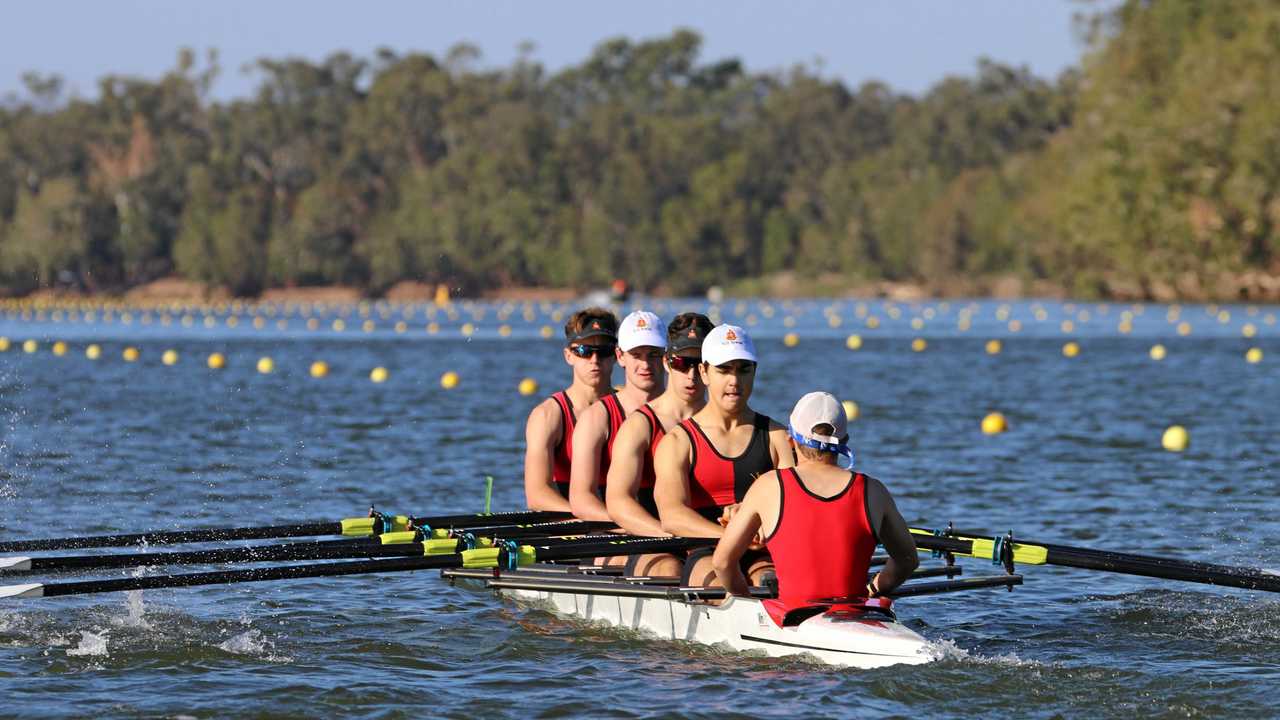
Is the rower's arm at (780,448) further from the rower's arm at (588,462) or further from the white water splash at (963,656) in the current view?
the rower's arm at (588,462)

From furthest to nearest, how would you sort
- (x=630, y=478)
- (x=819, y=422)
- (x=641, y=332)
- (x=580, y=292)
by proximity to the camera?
(x=580, y=292)
(x=641, y=332)
(x=630, y=478)
(x=819, y=422)

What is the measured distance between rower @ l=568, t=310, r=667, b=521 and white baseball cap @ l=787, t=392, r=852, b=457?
8.13 ft

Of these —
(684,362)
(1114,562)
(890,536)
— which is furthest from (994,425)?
(890,536)

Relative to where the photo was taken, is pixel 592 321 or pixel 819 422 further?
pixel 592 321

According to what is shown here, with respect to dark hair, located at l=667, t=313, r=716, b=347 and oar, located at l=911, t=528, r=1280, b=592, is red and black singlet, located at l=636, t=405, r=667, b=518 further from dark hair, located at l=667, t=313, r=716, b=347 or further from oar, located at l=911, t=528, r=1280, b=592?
oar, located at l=911, t=528, r=1280, b=592

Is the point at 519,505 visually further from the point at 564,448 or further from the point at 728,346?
the point at 728,346

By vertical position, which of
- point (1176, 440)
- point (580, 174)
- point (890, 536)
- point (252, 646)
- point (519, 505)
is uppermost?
point (580, 174)

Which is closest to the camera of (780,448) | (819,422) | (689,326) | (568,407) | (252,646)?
(819,422)

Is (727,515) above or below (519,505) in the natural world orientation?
above

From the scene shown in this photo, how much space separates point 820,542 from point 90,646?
4.62 meters

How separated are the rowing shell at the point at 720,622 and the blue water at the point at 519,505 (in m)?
0.11

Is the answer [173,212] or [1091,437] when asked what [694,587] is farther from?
[173,212]

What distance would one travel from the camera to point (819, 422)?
893 cm

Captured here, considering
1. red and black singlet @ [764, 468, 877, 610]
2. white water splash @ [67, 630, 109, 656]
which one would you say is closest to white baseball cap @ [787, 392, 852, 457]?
red and black singlet @ [764, 468, 877, 610]
